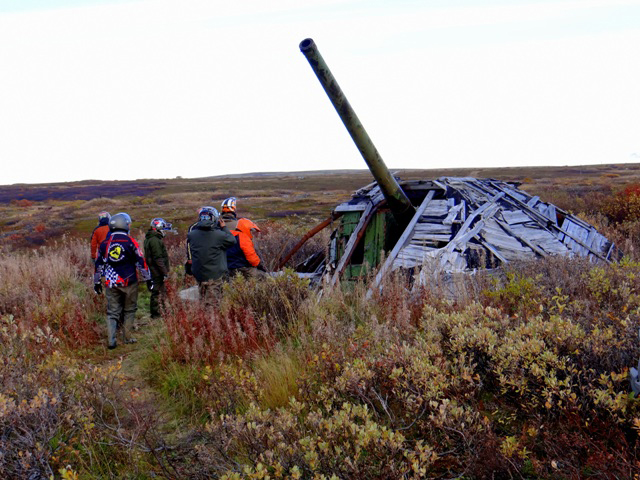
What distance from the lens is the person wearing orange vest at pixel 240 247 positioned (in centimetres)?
735

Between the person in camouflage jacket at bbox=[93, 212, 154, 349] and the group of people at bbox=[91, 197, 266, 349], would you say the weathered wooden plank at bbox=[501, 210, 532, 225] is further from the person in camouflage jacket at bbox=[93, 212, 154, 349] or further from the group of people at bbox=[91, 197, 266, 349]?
the person in camouflage jacket at bbox=[93, 212, 154, 349]

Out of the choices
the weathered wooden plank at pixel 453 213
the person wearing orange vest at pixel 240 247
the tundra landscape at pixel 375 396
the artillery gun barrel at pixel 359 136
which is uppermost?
the artillery gun barrel at pixel 359 136

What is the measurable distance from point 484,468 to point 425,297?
2.52 meters

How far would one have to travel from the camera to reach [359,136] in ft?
20.0

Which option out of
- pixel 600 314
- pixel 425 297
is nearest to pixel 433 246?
pixel 425 297

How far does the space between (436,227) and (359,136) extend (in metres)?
1.72

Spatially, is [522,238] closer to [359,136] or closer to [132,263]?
[359,136]

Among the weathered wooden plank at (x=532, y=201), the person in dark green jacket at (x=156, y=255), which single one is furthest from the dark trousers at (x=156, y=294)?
the weathered wooden plank at (x=532, y=201)

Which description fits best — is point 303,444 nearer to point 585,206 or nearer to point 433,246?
point 433,246

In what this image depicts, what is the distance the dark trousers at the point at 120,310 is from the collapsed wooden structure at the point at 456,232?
9.49ft

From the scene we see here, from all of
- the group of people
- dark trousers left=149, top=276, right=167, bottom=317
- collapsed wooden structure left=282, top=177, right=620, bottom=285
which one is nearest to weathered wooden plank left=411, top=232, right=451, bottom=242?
collapsed wooden structure left=282, top=177, right=620, bottom=285

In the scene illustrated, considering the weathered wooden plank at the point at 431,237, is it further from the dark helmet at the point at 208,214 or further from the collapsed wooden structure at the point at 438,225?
the dark helmet at the point at 208,214

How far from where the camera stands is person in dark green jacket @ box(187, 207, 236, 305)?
6723 mm

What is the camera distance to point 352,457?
272cm
